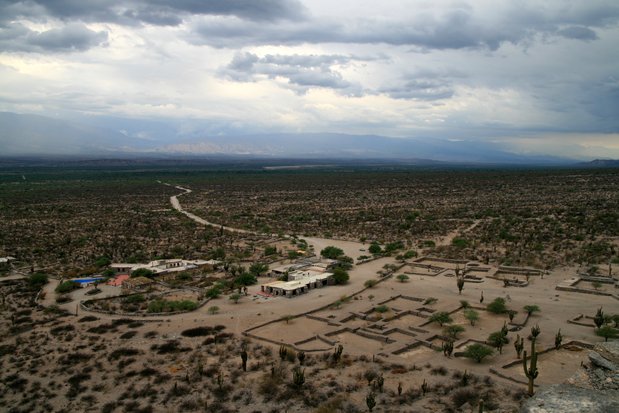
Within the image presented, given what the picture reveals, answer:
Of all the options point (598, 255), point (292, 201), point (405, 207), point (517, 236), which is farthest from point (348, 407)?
point (292, 201)

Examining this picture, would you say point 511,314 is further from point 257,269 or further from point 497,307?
point 257,269

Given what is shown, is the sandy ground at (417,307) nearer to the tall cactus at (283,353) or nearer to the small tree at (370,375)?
the tall cactus at (283,353)

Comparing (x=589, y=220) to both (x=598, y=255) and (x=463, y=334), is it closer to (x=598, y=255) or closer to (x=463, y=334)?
(x=598, y=255)

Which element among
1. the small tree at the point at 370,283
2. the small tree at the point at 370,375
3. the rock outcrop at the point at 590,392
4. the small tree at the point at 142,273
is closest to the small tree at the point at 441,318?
the small tree at the point at 370,375

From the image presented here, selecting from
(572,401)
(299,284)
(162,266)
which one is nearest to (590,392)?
(572,401)

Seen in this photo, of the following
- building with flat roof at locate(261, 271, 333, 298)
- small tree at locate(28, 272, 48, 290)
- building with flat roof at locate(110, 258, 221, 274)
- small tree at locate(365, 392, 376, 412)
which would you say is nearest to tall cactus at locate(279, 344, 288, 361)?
small tree at locate(365, 392, 376, 412)

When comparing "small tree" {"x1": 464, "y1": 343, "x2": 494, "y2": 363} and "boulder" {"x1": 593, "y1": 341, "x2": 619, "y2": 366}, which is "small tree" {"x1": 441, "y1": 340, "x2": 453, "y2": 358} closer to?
"small tree" {"x1": 464, "y1": 343, "x2": 494, "y2": 363}
